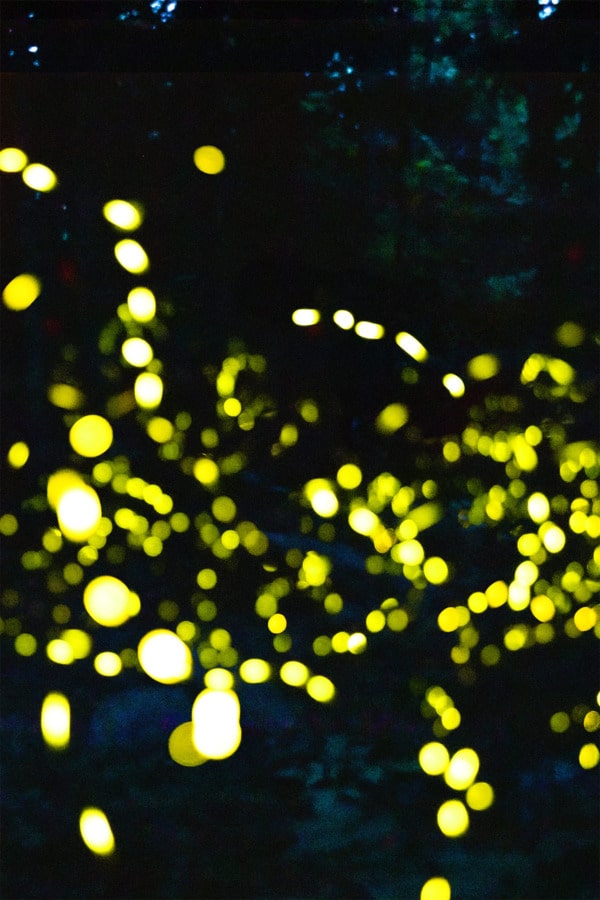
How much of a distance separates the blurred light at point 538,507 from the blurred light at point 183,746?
0.68 metres

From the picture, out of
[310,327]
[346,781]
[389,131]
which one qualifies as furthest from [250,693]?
[389,131]

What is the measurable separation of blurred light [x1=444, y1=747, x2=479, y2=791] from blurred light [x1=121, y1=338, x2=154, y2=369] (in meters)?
0.86

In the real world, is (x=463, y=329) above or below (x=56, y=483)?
above

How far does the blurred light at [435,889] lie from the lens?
116 centimetres

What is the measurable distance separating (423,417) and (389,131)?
1.58 feet

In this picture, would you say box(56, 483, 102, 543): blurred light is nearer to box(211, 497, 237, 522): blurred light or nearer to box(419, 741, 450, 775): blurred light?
box(211, 497, 237, 522): blurred light

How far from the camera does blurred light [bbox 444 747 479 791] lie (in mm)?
1158

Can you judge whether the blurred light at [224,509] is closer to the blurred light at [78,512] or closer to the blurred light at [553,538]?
the blurred light at [78,512]

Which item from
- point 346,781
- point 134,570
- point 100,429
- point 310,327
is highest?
point 310,327

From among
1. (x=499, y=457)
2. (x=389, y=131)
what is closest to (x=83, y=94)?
(x=389, y=131)

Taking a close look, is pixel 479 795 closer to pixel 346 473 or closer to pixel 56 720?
pixel 346 473

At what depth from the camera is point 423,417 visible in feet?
3.73

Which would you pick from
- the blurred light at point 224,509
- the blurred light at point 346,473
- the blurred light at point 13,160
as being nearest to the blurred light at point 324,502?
the blurred light at point 346,473

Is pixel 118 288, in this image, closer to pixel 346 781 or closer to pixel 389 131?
pixel 389 131
